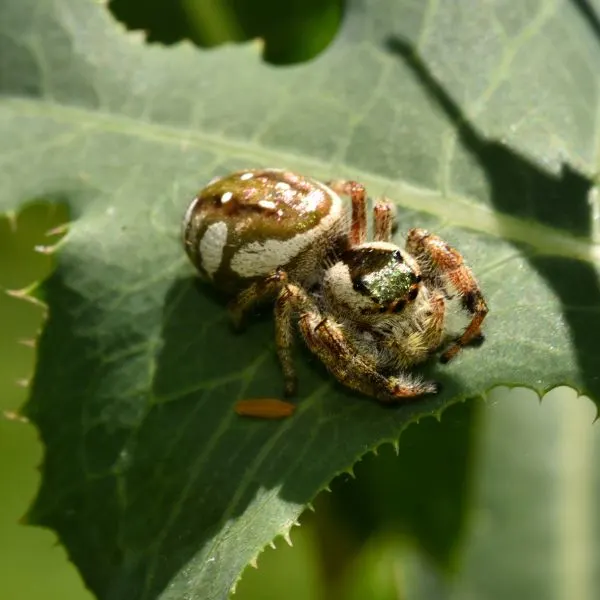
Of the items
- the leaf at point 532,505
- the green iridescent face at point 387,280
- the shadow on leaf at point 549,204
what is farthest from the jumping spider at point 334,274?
the leaf at point 532,505

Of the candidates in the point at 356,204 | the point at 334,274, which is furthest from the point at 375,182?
the point at 334,274

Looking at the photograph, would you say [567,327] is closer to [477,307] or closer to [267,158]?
[477,307]

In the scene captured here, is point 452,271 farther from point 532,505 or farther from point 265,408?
point 532,505

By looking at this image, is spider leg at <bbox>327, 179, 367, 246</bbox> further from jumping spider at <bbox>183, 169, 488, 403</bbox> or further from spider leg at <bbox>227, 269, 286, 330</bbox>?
spider leg at <bbox>227, 269, 286, 330</bbox>

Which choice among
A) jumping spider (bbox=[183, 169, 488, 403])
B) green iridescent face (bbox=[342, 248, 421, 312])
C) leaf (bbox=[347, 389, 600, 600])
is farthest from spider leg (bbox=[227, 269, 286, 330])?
leaf (bbox=[347, 389, 600, 600])

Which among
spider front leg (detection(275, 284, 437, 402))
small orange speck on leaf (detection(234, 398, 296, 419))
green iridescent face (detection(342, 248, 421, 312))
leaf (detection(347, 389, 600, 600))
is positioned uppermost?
green iridescent face (detection(342, 248, 421, 312))

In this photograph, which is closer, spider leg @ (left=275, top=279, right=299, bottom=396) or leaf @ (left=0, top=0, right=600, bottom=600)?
leaf @ (left=0, top=0, right=600, bottom=600)

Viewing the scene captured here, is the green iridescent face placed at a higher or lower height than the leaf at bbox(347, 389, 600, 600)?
higher
